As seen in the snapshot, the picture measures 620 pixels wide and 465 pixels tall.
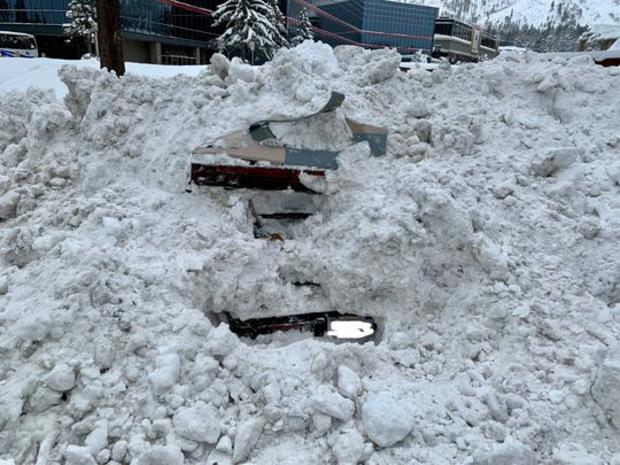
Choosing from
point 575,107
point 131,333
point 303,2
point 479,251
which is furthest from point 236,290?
point 303,2

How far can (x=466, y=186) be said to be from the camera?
366cm

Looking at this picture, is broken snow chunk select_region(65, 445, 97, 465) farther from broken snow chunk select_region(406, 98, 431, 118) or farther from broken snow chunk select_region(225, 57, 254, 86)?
broken snow chunk select_region(406, 98, 431, 118)

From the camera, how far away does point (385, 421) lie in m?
2.20

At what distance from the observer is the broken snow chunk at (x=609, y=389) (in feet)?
7.36

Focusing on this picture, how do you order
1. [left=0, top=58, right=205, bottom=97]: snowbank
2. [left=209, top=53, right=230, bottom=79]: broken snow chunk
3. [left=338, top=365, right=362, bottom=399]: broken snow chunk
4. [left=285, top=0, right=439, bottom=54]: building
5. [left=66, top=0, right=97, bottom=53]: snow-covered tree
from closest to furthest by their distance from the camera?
[left=338, top=365, right=362, bottom=399]: broken snow chunk, [left=209, top=53, right=230, bottom=79]: broken snow chunk, [left=0, top=58, right=205, bottom=97]: snowbank, [left=66, top=0, right=97, bottom=53]: snow-covered tree, [left=285, top=0, right=439, bottom=54]: building

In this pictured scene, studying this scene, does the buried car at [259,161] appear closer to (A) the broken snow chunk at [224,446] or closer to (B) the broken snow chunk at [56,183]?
(B) the broken snow chunk at [56,183]

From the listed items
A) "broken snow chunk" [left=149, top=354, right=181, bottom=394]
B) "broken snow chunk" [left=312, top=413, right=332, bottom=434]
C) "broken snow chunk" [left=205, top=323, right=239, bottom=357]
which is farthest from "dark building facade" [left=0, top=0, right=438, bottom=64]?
"broken snow chunk" [left=312, top=413, right=332, bottom=434]

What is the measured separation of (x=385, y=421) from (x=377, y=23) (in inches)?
2738

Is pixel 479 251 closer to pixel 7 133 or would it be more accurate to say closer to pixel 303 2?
pixel 7 133

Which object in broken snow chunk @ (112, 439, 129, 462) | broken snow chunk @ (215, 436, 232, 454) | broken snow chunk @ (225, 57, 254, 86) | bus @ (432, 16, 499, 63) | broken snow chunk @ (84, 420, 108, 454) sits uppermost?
bus @ (432, 16, 499, 63)

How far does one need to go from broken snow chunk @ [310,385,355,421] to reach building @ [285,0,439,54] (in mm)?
58923

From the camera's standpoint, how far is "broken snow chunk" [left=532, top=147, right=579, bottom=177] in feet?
12.9

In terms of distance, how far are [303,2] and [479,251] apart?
166 feet

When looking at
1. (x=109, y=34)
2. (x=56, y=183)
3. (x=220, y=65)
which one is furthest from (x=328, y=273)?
(x=109, y=34)
